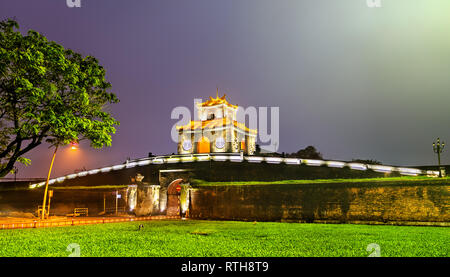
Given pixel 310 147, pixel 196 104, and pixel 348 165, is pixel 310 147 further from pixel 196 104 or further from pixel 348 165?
pixel 348 165

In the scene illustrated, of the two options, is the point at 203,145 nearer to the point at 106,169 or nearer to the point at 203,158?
the point at 106,169

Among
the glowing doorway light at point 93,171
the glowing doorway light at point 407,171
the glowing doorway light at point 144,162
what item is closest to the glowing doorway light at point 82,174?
the glowing doorway light at point 93,171

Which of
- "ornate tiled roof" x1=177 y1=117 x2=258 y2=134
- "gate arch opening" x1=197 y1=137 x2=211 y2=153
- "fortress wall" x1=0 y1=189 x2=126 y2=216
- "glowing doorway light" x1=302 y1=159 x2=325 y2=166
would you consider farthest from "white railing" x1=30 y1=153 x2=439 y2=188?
"ornate tiled roof" x1=177 y1=117 x2=258 y2=134

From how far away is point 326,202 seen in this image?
17.4 m

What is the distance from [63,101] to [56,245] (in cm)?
678

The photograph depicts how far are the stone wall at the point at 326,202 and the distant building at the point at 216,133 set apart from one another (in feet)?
89.4

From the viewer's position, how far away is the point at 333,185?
1738cm

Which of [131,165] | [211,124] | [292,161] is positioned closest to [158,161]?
[131,165]

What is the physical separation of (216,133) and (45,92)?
37523mm

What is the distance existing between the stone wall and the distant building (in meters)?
27.3

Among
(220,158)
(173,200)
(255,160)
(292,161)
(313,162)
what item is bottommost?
(173,200)

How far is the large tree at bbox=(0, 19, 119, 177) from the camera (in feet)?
39.5
